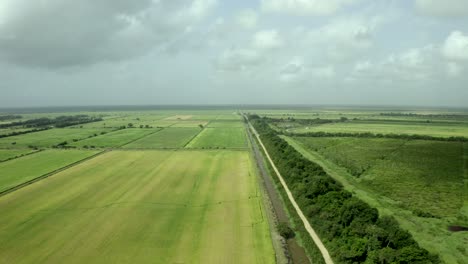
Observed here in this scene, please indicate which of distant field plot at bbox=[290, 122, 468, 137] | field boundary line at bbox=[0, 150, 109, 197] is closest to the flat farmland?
field boundary line at bbox=[0, 150, 109, 197]

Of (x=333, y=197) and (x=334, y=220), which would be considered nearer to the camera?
(x=334, y=220)

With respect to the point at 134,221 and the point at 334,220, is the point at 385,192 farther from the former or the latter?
the point at 134,221

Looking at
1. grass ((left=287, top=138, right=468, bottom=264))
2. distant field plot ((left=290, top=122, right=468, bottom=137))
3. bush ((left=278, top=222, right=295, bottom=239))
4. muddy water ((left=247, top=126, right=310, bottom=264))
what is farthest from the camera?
distant field plot ((left=290, top=122, right=468, bottom=137))

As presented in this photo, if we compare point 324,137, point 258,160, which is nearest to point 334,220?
point 258,160

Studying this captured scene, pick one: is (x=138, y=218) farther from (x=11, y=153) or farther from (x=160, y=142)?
A: (x=160, y=142)

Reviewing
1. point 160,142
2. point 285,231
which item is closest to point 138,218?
point 285,231

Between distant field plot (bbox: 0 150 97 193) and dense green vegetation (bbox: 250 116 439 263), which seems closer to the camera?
dense green vegetation (bbox: 250 116 439 263)

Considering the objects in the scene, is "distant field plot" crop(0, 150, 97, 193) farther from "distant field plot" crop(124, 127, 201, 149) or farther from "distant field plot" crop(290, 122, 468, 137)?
"distant field plot" crop(290, 122, 468, 137)
